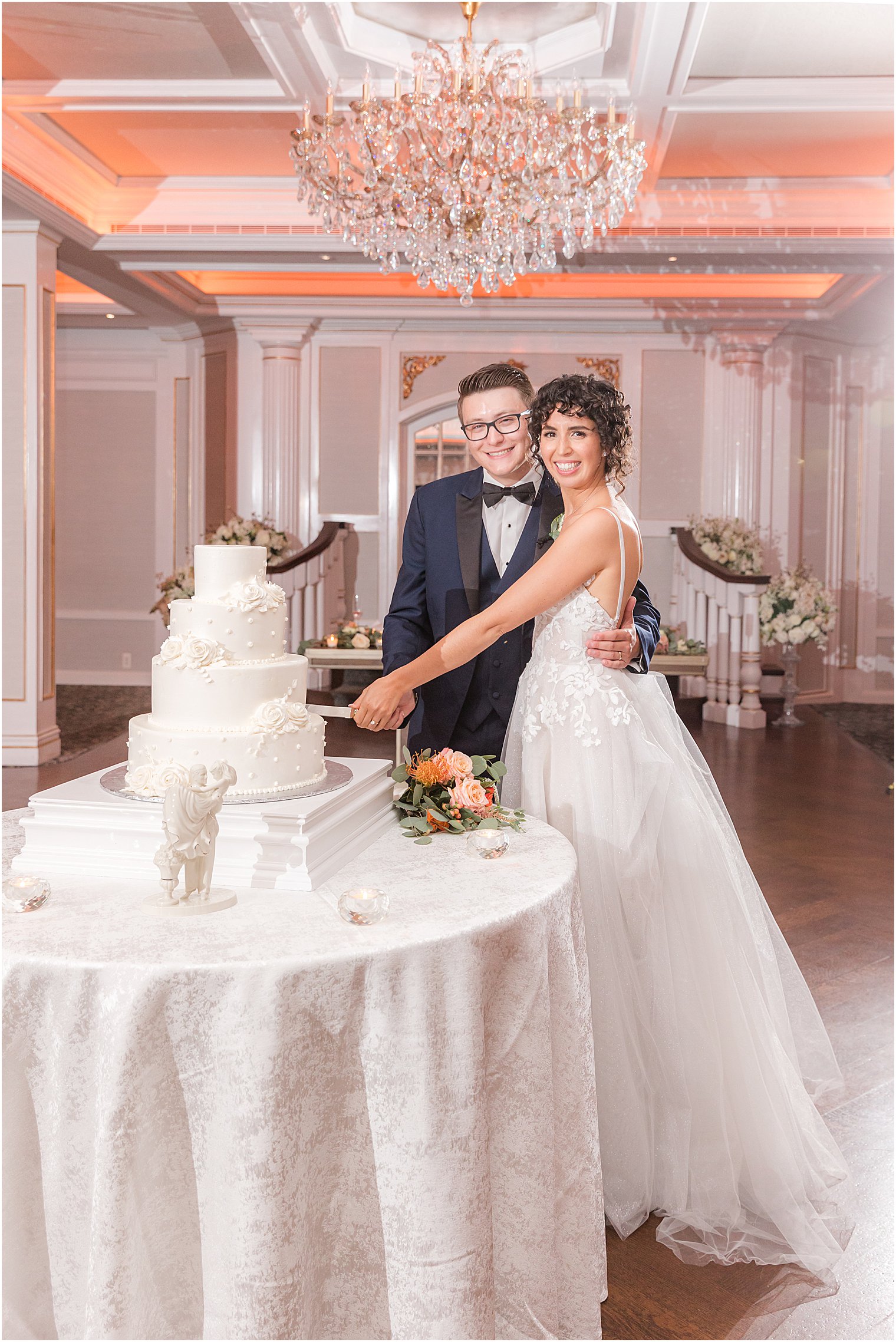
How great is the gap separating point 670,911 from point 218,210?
730 centimetres

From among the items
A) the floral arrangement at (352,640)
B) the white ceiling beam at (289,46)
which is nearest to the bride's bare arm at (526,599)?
the white ceiling beam at (289,46)

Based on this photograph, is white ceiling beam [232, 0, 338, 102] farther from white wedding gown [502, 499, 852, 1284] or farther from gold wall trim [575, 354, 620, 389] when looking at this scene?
gold wall trim [575, 354, 620, 389]

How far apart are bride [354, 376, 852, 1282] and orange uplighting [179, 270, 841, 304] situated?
776 centimetres

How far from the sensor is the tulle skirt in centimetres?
231

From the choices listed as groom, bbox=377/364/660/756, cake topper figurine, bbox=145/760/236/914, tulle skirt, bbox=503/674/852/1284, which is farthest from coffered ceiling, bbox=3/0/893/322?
cake topper figurine, bbox=145/760/236/914

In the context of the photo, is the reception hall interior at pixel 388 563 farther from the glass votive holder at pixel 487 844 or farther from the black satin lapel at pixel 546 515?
the black satin lapel at pixel 546 515

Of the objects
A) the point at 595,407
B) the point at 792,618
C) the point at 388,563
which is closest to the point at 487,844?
the point at 595,407

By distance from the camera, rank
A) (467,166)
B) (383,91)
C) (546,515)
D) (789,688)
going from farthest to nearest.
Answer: (789,688), (383,91), (467,166), (546,515)

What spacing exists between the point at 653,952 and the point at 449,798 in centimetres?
58

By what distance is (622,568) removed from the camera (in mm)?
2455

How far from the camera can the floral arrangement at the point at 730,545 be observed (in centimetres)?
964

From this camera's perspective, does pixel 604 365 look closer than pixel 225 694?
No

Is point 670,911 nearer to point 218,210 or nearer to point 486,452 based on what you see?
point 486,452

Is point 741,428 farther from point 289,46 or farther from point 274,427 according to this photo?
point 289,46
